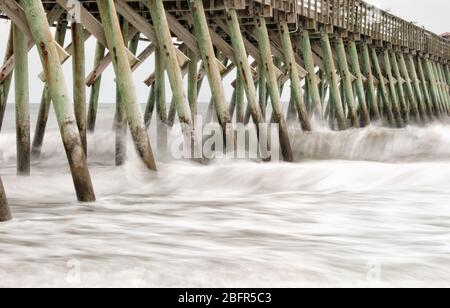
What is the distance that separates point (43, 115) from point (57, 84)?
519 centimetres

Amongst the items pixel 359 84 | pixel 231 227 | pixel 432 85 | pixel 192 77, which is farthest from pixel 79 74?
pixel 432 85

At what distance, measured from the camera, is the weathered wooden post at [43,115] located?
41.3ft

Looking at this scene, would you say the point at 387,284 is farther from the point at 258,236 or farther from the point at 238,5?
the point at 238,5

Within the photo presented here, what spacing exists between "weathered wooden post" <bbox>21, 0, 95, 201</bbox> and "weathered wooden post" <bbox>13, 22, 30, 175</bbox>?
81.5 inches

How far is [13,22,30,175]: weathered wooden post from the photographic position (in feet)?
32.2

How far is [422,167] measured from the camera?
34.5 ft

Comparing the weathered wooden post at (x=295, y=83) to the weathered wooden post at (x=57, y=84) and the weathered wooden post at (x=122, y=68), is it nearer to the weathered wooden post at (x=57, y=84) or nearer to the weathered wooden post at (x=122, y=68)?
the weathered wooden post at (x=122, y=68)

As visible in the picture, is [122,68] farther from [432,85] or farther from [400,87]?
[432,85]

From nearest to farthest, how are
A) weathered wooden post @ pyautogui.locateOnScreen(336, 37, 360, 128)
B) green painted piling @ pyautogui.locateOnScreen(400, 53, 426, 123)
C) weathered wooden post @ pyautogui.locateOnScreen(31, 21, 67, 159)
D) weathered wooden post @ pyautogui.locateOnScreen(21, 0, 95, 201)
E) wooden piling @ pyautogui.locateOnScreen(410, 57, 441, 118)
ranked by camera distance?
1. weathered wooden post @ pyautogui.locateOnScreen(21, 0, 95, 201)
2. weathered wooden post @ pyautogui.locateOnScreen(31, 21, 67, 159)
3. weathered wooden post @ pyautogui.locateOnScreen(336, 37, 360, 128)
4. green painted piling @ pyautogui.locateOnScreen(400, 53, 426, 123)
5. wooden piling @ pyautogui.locateOnScreen(410, 57, 441, 118)

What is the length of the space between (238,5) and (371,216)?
5.67m

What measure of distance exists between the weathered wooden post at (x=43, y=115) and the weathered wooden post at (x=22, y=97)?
2280mm

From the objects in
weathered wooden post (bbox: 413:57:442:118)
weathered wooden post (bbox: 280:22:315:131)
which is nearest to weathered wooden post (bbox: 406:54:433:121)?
weathered wooden post (bbox: 413:57:442:118)

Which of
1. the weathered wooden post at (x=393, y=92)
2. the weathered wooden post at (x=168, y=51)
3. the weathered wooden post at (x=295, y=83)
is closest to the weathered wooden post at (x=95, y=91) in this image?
the weathered wooden post at (x=295, y=83)

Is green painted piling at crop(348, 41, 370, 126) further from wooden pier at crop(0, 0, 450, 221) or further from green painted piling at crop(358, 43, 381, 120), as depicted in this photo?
green painted piling at crop(358, 43, 381, 120)
